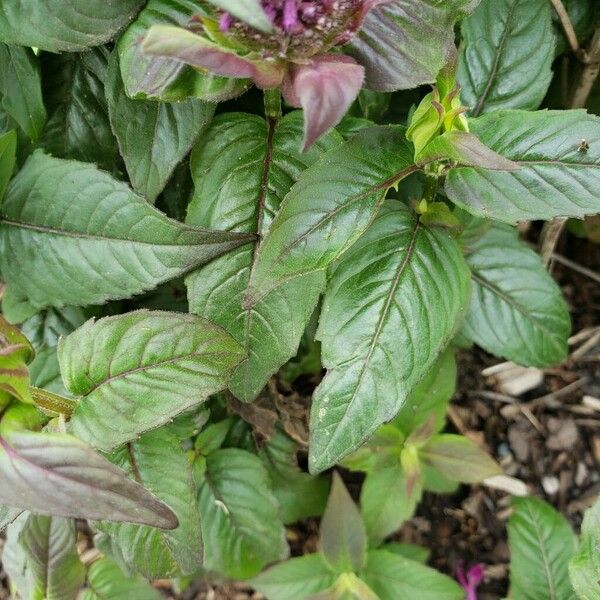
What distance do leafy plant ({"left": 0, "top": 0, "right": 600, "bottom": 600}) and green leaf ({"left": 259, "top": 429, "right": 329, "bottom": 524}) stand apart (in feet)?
0.88

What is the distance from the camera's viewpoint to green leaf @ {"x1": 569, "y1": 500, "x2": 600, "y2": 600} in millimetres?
794

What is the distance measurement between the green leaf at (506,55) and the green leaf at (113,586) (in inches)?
30.4

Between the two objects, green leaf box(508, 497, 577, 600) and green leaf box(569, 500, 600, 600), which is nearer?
green leaf box(569, 500, 600, 600)

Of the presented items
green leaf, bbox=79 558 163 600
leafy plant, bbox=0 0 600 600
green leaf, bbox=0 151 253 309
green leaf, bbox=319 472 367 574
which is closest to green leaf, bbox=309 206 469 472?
leafy plant, bbox=0 0 600 600

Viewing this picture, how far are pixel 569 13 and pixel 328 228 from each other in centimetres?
50

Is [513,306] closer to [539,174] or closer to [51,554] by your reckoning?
[539,174]

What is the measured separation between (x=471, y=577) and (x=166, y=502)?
0.59 metres

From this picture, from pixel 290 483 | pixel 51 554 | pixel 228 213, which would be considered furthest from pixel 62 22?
pixel 290 483

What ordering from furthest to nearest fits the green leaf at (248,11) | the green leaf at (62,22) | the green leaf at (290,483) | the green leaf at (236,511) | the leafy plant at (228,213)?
1. the green leaf at (290,483)
2. the green leaf at (236,511)
3. the green leaf at (62,22)
4. the leafy plant at (228,213)
5. the green leaf at (248,11)

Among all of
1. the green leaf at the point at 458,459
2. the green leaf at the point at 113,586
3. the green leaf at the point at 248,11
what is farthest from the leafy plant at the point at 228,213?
the green leaf at the point at 458,459

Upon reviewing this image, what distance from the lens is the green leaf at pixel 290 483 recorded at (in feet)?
3.71

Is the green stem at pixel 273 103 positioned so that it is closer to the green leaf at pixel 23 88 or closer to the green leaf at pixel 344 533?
the green leaf at pixel 23 88

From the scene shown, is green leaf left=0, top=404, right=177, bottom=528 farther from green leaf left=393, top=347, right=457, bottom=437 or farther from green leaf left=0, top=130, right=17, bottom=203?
green leaf left=393, top=347, right=457, bottom=437

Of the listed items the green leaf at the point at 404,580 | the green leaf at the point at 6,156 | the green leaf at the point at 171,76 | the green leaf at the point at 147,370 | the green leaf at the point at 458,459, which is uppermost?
the green leaf at the point at 171,76
